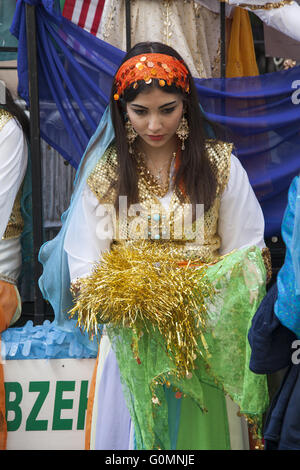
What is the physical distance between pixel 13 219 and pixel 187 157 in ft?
3.56

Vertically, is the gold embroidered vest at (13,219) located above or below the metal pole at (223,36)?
below

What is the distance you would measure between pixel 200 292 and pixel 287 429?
56cm

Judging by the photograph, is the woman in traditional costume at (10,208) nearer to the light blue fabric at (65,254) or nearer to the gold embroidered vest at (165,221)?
the light blue fabric at (65,254)

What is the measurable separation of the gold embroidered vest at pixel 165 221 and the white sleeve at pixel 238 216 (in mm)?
34

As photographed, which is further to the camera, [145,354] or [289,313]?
[145,354]

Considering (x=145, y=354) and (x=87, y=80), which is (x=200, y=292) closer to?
(x=145, y=354)

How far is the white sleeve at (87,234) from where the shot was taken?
2.86 m

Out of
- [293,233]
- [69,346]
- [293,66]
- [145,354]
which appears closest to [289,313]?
[293,233]

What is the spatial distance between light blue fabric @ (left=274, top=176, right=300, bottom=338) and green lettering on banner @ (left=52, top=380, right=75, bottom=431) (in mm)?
1506

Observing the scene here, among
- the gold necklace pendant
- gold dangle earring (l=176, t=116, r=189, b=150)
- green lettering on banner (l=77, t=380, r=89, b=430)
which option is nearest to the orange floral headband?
gold dangle earring (l=176, t=116, r=189, b=150)

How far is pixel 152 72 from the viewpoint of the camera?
2.77m

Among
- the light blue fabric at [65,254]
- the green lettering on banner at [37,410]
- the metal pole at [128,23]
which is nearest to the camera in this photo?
the light blue fabric at [65,254]

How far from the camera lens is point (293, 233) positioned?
6.44 ft

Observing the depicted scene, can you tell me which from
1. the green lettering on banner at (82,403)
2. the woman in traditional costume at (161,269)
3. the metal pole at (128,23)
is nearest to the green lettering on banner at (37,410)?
the green lettering on banner at (82,403)
